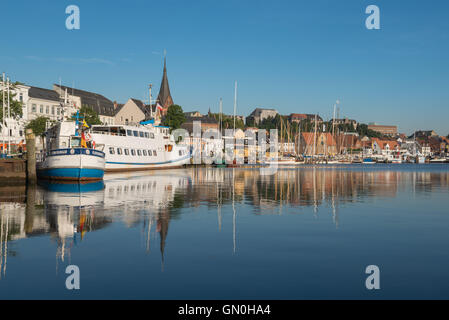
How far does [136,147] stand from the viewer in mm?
59312

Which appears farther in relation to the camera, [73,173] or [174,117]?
[174,117]

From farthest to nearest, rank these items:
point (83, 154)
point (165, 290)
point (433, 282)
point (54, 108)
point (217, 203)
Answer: point (54, 108) → point (83, 154) → point (217, 203) → point (433, 282) → point (165, 290)

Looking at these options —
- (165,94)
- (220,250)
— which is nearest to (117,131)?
(220,250)

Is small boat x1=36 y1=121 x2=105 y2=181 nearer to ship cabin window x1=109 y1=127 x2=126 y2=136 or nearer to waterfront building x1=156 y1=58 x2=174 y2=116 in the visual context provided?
ship cabin window x1=109 y1=127 x2=126 y2=136

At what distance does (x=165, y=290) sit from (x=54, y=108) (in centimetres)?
10767

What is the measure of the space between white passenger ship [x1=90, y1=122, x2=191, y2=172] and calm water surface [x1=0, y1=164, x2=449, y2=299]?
101ft

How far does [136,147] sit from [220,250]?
4899 cm

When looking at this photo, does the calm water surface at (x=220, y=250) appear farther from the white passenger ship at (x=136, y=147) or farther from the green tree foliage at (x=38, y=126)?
the green tree foliage at (x=38, y=126)

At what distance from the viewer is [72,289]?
845cm

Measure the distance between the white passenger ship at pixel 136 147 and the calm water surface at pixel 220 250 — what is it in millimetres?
30646

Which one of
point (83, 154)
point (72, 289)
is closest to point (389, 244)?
point (72, 289)

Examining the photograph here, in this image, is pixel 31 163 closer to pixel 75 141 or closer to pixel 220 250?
pixel 75 141

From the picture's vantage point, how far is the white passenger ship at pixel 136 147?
5325 centimetres
